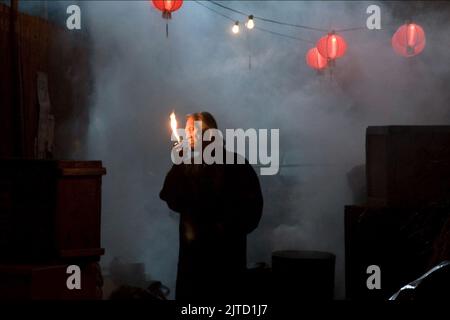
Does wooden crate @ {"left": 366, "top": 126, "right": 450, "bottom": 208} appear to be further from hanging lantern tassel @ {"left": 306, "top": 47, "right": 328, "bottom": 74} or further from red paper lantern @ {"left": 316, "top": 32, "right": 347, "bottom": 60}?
hanging lantern tassel @ {"left": 306, "top": 47, "right": 328, "bottom": 74}

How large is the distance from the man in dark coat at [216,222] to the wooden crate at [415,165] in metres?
1.24

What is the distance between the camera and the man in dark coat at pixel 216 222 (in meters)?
5.61

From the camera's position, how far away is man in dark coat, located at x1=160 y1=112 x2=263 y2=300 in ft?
18.4

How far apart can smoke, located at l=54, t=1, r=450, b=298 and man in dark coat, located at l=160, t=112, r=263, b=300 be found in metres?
3.80

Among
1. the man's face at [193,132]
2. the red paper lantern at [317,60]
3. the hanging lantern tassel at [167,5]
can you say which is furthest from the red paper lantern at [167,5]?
the red paper lantern at [317,60]

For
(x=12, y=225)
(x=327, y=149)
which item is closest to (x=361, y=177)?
(x=327, y=149)

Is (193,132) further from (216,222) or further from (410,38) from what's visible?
(410,38)

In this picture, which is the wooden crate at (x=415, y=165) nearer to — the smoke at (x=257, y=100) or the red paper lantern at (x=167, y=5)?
the red paper lantern at (x=167, y=5)

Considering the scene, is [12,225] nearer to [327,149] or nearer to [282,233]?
[282,233]

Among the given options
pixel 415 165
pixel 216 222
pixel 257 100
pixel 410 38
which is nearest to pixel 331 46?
pixel 410 38

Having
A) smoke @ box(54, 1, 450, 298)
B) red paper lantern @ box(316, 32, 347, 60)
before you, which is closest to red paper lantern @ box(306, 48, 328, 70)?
red paper lantern @ box(316, 32, 347, 60)

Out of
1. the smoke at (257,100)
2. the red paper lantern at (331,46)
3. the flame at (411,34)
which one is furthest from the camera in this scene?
the smoke at (257,100)


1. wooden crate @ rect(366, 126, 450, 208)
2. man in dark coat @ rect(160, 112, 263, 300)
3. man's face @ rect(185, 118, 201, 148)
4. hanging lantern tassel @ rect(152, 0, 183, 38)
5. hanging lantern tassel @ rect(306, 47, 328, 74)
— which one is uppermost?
hanging lantern tassel @ rect(152, 0, 183, 38)

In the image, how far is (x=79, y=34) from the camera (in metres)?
9.25
